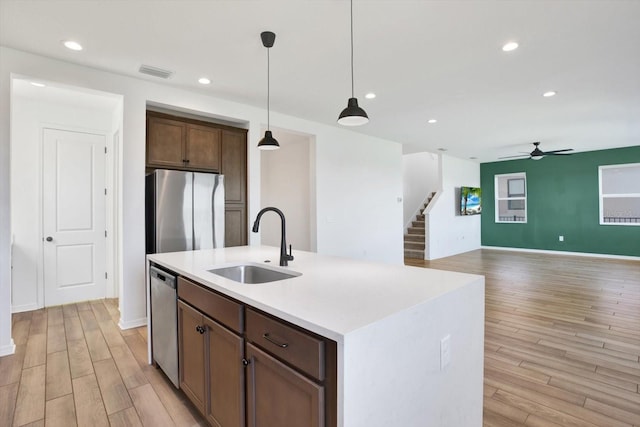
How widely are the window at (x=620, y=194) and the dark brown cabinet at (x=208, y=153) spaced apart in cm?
863

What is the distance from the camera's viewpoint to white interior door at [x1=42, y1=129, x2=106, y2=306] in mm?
4074

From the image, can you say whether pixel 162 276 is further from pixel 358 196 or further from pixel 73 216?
pixel 358 196

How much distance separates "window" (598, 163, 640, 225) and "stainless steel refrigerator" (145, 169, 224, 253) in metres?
9.02

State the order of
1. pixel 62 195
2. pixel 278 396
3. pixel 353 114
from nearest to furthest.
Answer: pixel 278 396 < pixel 353 114 < pixel 62 195

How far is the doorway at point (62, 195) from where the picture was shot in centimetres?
386

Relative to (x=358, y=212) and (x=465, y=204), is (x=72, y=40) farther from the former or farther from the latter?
(x=465, y=204)

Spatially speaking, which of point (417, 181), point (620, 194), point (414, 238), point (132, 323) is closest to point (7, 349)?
point (132, 323)

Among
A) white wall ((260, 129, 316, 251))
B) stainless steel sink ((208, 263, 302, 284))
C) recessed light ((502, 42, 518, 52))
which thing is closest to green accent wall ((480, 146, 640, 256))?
white wall ((260, 129, 316, 251))

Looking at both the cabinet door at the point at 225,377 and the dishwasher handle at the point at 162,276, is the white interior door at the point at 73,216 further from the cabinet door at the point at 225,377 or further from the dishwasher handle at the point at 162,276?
the cabinet door at the point at 225,377

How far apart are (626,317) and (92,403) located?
17.0 ft

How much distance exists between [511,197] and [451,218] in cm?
235

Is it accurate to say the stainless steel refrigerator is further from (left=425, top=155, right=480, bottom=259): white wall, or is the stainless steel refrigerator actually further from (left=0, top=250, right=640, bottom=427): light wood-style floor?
(left=425, top=155, right=480, bottom=259): white wall

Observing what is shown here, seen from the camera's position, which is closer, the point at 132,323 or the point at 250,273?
the point at 250,273

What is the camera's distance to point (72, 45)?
9.02 ft
